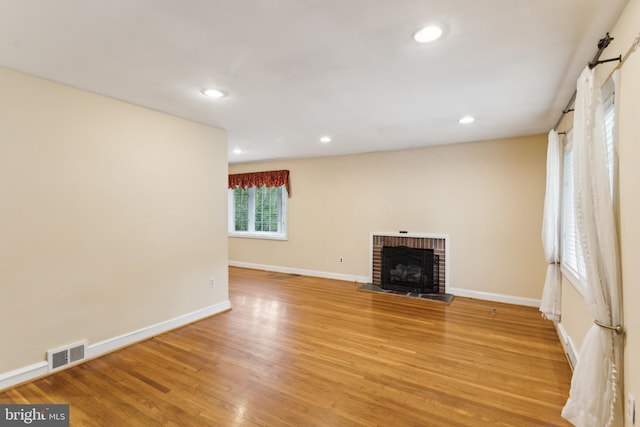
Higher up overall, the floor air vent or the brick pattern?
the brick pattern

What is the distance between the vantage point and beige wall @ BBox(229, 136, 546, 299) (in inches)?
172

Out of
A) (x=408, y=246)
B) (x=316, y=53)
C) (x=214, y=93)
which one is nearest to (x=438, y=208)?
(x=408, y=246)

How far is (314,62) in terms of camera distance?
7.15 feet

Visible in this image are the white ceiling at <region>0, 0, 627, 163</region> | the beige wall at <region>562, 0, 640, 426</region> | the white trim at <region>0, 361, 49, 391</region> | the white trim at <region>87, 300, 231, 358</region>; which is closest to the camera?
the beige wall at <region>562, 0, 640, 426</region>

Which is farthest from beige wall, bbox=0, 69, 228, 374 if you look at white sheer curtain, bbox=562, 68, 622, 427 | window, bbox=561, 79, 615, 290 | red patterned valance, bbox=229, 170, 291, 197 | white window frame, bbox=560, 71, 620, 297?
window, bbox=561, 79, 615, 290

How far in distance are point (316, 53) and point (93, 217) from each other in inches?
97.1

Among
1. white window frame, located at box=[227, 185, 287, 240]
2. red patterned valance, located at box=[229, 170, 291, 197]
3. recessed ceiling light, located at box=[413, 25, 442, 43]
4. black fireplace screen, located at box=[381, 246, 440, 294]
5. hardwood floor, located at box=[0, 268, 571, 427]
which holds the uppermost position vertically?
recessed ceiling light, located at box=[413, 25, 442, 43]

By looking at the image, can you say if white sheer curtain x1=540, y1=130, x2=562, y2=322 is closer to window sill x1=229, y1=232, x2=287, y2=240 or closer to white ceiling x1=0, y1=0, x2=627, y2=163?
white ceiling x1=0, y1=0, x2=627, y2=163

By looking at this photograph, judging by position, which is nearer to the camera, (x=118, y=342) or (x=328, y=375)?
(x=328, y=375)

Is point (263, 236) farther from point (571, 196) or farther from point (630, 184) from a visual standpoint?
point (630, 184)

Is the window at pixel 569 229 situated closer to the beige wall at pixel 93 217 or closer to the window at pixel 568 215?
the window at pixel 568 215

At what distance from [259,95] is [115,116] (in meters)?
1.43

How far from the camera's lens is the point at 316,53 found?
6.74 ft

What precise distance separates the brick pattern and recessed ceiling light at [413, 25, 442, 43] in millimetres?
3645
